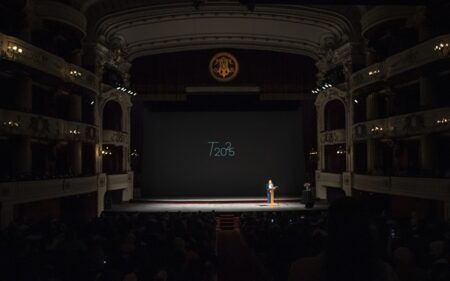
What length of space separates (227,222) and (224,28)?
46.5ft

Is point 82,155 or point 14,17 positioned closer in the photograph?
point 14,17

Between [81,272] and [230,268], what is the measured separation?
604cm

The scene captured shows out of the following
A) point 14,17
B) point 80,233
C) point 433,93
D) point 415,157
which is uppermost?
point 14,17

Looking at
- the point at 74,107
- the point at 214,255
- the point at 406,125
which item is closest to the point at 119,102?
the point at 74,107

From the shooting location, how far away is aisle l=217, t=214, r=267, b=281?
41.0 feet

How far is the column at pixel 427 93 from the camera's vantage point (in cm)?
2309

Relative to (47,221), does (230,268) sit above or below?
below

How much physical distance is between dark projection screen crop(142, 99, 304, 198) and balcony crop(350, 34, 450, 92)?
1020cm

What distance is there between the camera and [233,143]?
38.0 m

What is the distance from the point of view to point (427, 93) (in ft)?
76.4

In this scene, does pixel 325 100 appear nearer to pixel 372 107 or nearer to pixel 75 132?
pixel 372 107

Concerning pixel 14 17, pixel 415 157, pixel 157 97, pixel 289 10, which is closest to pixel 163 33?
pixel 157 97

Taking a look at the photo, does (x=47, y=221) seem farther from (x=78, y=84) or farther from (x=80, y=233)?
(x=78, y=84)

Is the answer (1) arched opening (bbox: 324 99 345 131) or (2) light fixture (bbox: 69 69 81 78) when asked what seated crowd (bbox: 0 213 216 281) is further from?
(1) arched opening (bbox: 324 99 345 131)
